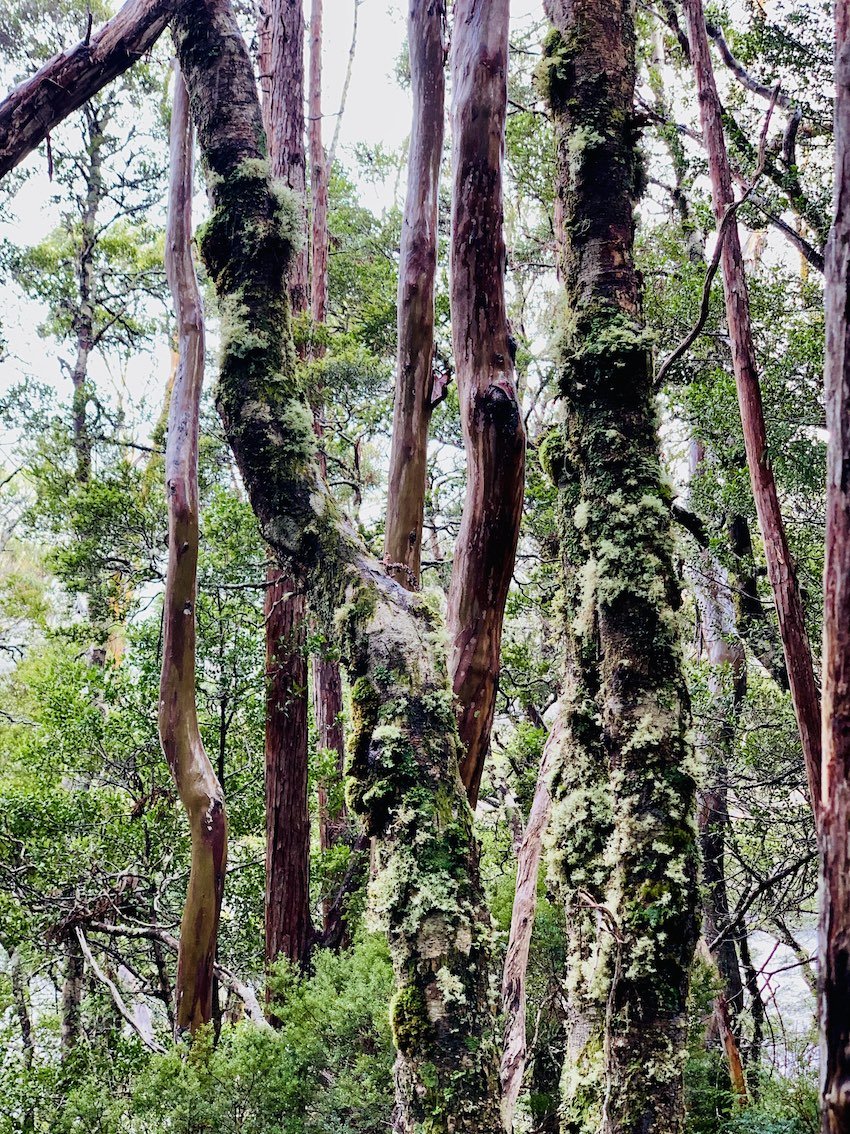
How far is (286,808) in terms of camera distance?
5.75m

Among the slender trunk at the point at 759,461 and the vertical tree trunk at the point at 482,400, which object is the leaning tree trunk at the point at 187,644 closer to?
the vertical tree trunk at the point at 482,400

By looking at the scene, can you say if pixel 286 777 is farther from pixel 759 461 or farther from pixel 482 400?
pixel 482 400

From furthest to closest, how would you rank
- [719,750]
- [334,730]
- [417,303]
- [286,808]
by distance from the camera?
[334,730]
[719,750]
[286,808]
[417,303]

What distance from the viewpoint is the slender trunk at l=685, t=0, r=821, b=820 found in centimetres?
353

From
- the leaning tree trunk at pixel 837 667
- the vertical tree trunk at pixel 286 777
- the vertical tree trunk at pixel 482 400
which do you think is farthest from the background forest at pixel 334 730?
the leaning tree trunk at pixel 837 667

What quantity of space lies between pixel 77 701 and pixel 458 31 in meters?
4.93

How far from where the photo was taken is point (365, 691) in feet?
6.45

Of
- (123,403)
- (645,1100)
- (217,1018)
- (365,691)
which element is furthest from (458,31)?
(123,403)

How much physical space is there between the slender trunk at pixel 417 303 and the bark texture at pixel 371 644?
43.8 inches

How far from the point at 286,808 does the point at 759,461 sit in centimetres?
384

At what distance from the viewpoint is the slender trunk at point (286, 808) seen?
226 inches

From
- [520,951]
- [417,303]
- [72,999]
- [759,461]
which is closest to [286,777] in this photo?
[72,999]

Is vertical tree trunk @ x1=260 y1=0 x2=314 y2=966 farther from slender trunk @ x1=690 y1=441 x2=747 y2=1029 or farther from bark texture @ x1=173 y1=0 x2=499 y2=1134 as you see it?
bark texture @ x1=173 y1=0 x2=499 y2=1134

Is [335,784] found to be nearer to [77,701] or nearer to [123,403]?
[77,701]
